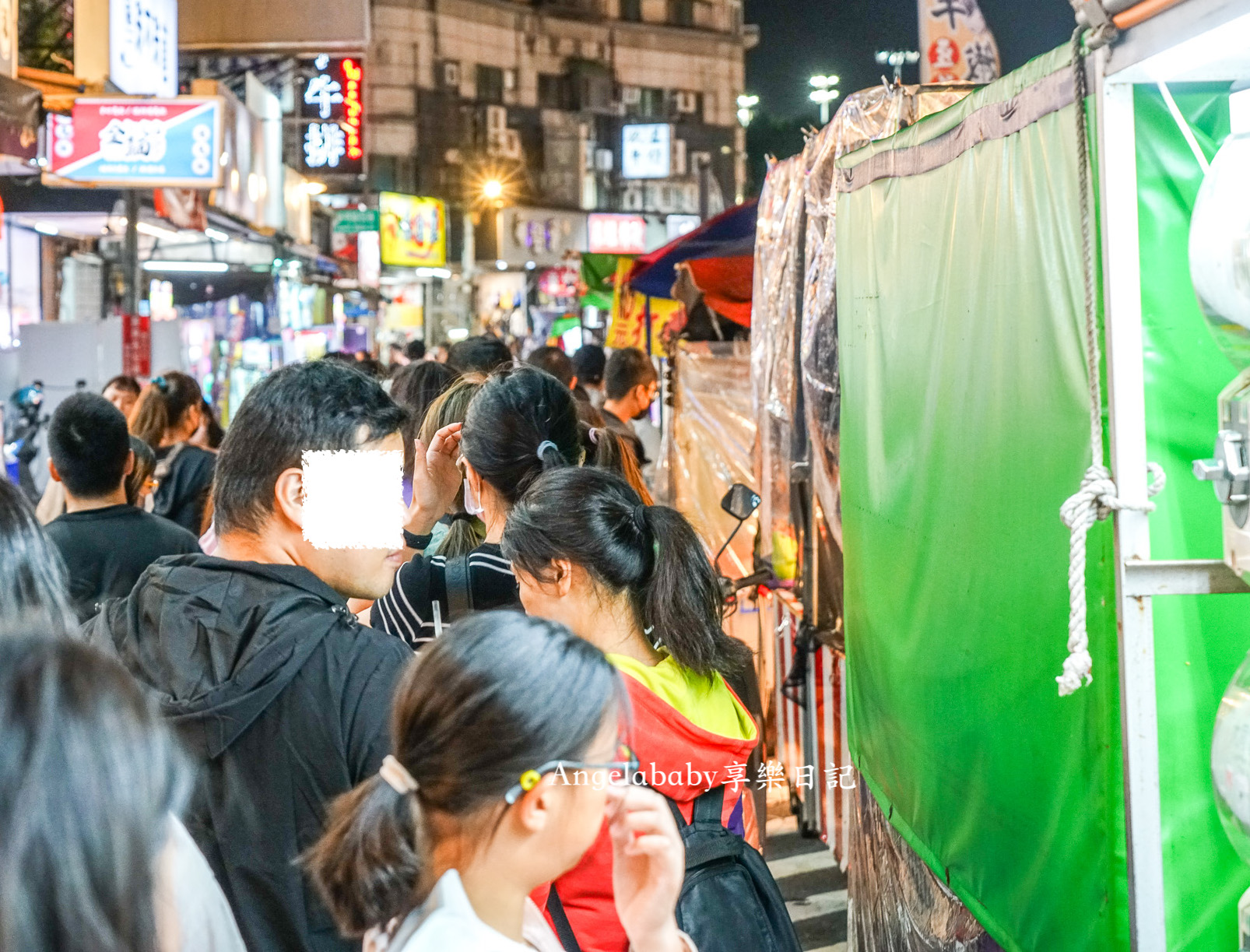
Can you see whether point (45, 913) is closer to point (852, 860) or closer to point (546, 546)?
point (546, 546)

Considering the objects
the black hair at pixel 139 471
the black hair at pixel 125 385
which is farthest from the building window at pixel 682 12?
the black hair at pixel 139 471

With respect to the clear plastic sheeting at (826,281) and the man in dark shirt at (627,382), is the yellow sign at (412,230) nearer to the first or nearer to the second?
the man in dark shirt at (627,382)

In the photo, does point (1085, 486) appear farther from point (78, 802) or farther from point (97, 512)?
point (97, 512)

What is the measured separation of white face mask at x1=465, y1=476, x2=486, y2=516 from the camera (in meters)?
3.03

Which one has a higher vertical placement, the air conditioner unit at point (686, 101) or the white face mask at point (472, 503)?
the air conditioner unit at point (686, 101)

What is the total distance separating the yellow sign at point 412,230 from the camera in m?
27.8

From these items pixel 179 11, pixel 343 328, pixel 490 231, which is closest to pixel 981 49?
pixel 179 11

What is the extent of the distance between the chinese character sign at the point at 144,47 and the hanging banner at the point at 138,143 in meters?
0.31

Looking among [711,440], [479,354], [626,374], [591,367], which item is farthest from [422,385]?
[591,367]

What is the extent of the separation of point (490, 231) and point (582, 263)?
88.3 ft

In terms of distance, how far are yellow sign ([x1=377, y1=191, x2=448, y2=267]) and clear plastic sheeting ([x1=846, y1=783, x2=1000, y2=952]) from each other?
2456cm

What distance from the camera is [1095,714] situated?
72.4 inches

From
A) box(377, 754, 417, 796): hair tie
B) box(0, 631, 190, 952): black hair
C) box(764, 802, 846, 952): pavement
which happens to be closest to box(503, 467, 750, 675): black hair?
box(377, 754, 417, 796): hair tie

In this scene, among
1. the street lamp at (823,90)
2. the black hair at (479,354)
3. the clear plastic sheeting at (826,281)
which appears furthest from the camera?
the street lamp at (823,90)
